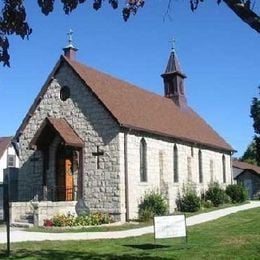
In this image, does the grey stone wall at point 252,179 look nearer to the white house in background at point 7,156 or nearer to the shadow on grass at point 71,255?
the white house in background at point 7,156

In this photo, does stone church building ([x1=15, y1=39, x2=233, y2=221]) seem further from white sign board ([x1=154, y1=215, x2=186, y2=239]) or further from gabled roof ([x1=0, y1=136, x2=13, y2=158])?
gabled roof ([x1=0, y1=136, x2=13, y2=158])

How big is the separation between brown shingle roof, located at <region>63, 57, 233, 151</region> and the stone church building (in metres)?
0.08

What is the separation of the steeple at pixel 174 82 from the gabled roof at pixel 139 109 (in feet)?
4.60

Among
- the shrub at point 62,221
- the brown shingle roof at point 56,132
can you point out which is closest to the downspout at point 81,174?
the brown shingle roof at point 56,132

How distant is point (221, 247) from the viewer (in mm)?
14133

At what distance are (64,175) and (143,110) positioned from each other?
250 inches

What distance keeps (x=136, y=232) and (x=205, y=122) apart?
2330 cm

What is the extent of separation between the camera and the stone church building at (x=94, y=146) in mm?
24672

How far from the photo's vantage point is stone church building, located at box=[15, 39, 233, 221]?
80.9ft

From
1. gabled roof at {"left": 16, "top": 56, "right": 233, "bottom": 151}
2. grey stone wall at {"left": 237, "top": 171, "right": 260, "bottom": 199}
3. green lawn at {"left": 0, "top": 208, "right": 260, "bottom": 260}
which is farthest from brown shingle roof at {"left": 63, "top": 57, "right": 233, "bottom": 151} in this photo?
grey stone wall at {"left": 237, "top": 171, "right": 260, "bottom": 199}

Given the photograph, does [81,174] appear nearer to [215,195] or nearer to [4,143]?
[215,195]

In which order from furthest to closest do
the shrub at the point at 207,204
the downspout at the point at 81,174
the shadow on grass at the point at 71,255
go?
1. the shrub at the point at 207,204
2. the downspout at the point at 81,174
3. the shadow on grass at the point at 71,255

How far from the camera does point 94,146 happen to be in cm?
2528

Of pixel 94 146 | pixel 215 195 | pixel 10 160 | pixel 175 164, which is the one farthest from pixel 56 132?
pixel 10 160
